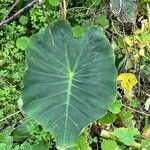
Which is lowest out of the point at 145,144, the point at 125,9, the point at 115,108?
the point at 145,144

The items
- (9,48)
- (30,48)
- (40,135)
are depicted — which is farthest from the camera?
(9,48)

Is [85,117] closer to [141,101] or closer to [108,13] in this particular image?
[141,101]

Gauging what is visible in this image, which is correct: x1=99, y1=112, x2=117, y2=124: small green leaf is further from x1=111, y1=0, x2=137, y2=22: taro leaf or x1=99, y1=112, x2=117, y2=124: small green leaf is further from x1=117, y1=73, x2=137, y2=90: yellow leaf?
x1=111, y1=0, x2=137, y2=22: taro leaf

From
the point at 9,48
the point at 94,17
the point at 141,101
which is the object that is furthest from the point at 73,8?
the point at 141,101

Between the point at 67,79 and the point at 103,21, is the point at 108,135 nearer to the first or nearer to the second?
the point at 67,79

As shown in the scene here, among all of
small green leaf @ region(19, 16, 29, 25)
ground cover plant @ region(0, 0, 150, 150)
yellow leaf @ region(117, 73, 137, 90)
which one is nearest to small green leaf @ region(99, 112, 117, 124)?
ground cover plant @ region(0, 0, 150, 150)

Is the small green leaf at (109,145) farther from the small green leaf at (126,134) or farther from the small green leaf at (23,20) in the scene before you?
the small green leaf at (23,20)

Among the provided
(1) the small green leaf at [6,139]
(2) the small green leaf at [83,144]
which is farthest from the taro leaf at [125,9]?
(1) the small green leaf at [6,139]

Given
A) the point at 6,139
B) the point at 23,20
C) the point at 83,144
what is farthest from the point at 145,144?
the point at 23,20
